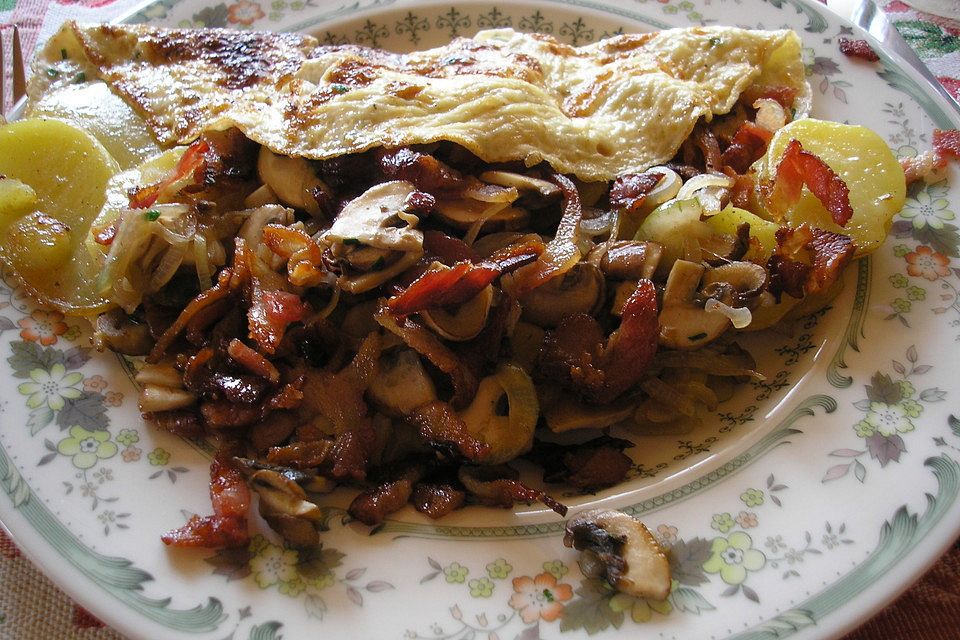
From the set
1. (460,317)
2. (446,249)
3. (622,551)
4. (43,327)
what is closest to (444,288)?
(460,317)

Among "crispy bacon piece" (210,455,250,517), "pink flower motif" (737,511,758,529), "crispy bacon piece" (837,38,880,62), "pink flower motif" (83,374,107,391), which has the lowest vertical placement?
"pink flower motif" (83,374,107,391)

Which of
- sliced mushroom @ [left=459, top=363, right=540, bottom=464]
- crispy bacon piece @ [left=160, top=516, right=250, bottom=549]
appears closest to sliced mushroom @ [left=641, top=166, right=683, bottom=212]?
sliced mushroom @ [left=459, top=363, right=540, bottom=464]

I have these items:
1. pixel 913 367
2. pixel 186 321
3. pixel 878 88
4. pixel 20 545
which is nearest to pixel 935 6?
pixel 878 88

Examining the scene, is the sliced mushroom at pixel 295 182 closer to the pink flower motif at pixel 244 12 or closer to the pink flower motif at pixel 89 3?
the pink flower motif at pixel 244 12

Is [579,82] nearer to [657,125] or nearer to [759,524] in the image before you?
[657,125]

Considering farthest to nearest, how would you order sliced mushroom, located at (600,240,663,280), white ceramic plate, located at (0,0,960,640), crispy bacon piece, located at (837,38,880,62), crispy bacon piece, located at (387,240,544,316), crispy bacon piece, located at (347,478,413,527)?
crispy bacon piece, located at (837,38,880,62)
sliced mushroom, located at (600,240,663,280)
crispy bacon piece, located at (387,240,544,316)
crispy bacon piece, located at (347,478,413,527)
white ceramic plate, located at (0,0,960,640)

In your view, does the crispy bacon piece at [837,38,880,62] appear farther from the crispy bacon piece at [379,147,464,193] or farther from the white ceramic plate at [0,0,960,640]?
the crispy bacon piece at [379,147,464,193]

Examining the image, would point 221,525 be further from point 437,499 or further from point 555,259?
point 555,259

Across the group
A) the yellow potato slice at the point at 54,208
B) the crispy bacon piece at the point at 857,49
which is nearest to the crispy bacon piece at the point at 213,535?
the yellow potato slice at the point at 54,208
